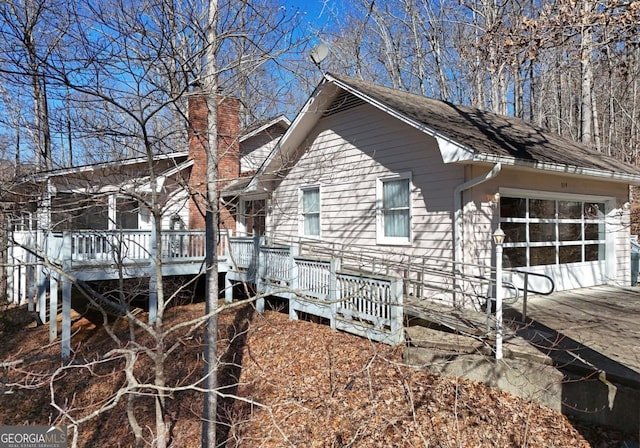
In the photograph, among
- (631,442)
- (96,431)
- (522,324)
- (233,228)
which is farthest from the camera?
(233,228)

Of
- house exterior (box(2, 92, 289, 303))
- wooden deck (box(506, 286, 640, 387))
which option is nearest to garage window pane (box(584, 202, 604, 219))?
wooden deck (box(506, 286, 640, 387))

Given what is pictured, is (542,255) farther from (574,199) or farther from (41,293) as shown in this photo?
(41,293)

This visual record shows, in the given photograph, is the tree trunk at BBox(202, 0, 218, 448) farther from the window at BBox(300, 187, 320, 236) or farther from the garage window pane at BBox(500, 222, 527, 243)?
the window at BBox(300, 187, 320, 236)

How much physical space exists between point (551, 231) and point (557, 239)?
0.30 meters

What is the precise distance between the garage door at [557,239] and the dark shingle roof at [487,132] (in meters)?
0.99

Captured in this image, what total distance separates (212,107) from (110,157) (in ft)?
6.18

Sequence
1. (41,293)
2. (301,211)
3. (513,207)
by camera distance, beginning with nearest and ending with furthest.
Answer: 1. (513,207)
2. (41,293)
3. (301,211)

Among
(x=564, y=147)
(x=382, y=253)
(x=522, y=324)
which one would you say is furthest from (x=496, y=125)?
(x=522, y=324)

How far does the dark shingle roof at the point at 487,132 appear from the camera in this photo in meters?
7.52

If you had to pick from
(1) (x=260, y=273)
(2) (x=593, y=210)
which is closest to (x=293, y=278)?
(1) (x=260, y=273)

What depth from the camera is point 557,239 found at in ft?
30.5

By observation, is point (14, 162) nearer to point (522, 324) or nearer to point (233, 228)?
point (233, 228)

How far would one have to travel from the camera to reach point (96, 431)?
669 cm

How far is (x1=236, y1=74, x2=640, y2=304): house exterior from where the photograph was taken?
7.66m
